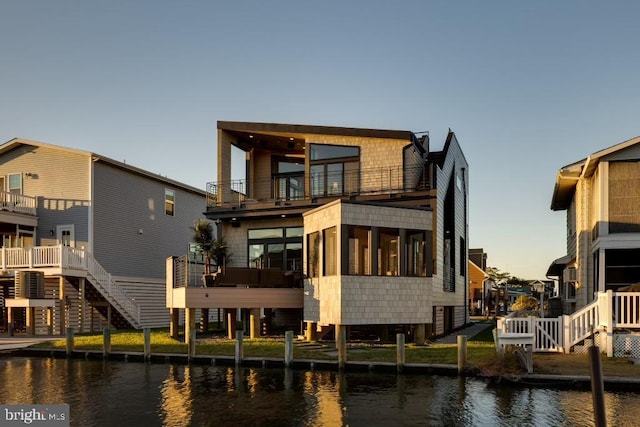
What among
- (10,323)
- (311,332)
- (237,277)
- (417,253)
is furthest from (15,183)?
(417,253)

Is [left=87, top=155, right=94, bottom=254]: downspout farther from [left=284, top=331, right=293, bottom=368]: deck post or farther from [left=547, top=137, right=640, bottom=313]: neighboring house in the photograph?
[left=547, top=137, right=640, bottom=313]: neighboring house

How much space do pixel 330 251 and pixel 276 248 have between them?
22.6 feet

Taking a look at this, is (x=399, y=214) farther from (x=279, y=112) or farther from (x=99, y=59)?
(x=99, y=59)

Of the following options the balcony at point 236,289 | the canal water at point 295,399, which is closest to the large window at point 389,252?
the balcony at point 236,289

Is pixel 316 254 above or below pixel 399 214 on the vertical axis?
below

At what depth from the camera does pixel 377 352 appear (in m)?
20.5

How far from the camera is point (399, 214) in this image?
74.9ft

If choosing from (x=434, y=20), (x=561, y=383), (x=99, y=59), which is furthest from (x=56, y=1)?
(x=561, y=383)

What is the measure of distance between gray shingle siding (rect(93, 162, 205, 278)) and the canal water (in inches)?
575

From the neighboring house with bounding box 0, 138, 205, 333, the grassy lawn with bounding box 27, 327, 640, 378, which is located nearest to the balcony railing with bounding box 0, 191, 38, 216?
the neighboring house with bounding box 0, 138, 205, 333

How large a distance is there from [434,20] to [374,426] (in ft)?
58.6

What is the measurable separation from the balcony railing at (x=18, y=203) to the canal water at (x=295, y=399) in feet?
50.6

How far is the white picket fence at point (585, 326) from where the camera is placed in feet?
60.0

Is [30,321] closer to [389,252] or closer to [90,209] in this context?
[90,209]
